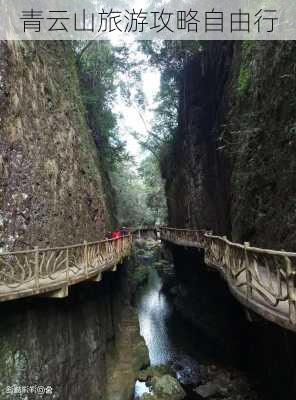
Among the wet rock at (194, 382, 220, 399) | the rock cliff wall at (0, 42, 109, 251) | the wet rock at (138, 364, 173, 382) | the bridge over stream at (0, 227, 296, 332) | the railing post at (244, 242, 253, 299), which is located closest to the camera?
the bridge over stream at (0, 227, 296, 332)

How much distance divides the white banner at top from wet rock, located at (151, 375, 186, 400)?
511 inches

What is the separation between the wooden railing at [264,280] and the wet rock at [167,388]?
579cm

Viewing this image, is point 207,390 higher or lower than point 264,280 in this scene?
lower

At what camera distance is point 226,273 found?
8.62 meters

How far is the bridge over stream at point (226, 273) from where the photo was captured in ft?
15.2

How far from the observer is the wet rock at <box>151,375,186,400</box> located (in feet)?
39.1

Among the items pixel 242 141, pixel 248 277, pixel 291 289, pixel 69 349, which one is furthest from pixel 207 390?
pixel 291 289

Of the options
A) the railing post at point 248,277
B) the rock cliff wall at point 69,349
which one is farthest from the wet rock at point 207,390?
the railing post at point 248,277

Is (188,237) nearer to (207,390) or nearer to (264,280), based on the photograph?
(207,390)

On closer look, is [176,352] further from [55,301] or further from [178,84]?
[178,84]

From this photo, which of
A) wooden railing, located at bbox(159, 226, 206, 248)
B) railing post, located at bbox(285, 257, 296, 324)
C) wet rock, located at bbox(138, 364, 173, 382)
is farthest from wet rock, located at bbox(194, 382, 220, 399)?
railing post, located at bbox(285, 257, 296, 324)

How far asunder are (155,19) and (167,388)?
18670 millimetres

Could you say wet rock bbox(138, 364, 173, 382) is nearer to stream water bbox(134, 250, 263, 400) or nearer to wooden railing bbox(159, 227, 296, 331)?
stream water bbox(134, 250, 263, 400)

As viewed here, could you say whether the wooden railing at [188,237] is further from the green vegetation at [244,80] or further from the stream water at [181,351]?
the green vegetation at [244,80]
